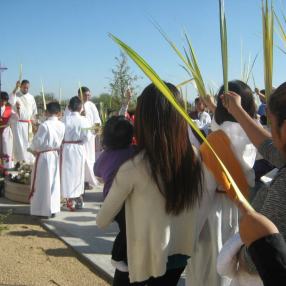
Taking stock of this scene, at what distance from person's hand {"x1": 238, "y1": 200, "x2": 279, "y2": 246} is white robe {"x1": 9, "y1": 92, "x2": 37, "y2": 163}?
9452mm

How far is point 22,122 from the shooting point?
→ 34.0 ft

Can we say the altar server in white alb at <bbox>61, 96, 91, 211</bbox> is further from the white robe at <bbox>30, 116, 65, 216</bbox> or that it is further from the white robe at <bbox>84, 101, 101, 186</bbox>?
the white robe at <bbox>84, 101, 101, 186</bbox>

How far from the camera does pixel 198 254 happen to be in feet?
8.60

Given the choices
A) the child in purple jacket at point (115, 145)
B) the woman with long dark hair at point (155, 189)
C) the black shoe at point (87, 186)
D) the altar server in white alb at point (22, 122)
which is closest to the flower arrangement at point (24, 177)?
the black shoe at point (87, 186)

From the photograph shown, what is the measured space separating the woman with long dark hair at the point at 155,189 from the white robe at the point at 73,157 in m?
4.28

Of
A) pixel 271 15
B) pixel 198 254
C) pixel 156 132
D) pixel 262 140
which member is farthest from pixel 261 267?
pixel 198 254

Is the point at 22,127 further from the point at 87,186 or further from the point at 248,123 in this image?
the point at 248,123

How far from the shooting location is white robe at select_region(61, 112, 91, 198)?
6.34 meters

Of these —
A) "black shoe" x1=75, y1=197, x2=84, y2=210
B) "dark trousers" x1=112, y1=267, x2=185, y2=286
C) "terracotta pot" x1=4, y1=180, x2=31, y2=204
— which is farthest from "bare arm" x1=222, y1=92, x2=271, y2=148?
"terracotta pot" x1=4, y1=180, x2=31, y2=204

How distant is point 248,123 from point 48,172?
14.3 ft

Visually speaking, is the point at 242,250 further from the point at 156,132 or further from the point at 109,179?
the point at 109,179

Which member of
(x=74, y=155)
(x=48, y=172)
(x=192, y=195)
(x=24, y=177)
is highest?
(x=192, y=195)

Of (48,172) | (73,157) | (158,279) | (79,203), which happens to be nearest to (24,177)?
(73,157)

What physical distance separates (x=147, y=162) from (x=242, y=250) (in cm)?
77
